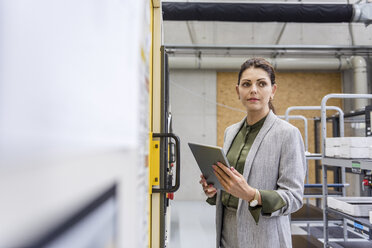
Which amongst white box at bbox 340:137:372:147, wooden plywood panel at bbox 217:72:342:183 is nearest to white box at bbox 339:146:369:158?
white box at bbox 340:137:372:147

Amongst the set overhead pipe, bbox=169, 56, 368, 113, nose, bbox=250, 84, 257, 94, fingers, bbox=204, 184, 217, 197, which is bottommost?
fingers, bbox=204, 184, 217, 197

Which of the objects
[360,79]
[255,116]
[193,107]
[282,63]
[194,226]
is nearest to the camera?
[255,116]

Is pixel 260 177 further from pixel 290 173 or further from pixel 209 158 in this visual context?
pixel 209 158

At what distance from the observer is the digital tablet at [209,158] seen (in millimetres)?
1076

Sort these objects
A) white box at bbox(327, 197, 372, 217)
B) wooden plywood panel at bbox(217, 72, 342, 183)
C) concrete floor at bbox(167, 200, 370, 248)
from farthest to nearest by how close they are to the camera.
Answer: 1. wooden plywood panel at bbox(217, 72, 342, 183)
2. concrete floor at bbox(167, 200, 370, 248)
3. white box at bbox(327, 197, 372, 217)

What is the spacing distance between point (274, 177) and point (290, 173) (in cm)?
8

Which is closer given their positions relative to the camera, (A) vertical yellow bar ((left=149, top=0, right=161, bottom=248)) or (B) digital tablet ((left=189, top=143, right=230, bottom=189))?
(B) digital tablet ((left=189, top=143, right=230, bottom=189))

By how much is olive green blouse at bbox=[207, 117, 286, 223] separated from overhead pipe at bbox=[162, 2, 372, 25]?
3.69 meters

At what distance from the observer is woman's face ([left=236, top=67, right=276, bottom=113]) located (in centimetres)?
125

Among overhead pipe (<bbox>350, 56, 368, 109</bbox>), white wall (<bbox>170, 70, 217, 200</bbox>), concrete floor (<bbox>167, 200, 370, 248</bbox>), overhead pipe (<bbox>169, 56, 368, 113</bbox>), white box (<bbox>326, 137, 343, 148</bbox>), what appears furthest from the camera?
white wall (<bbox>170, 70, 217, 200</bbox>)

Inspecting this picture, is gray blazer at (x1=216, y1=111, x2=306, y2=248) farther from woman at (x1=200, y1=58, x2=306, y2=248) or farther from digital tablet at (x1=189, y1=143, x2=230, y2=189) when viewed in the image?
digital tablet at (x1=189, y1=143, x2=230, y2=189)

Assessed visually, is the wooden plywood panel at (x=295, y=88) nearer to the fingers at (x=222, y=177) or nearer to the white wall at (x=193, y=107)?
the white wall at (x=193, y=107)

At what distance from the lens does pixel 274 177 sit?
1.16 m

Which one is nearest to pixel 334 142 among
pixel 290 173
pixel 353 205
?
pixel 353 205
